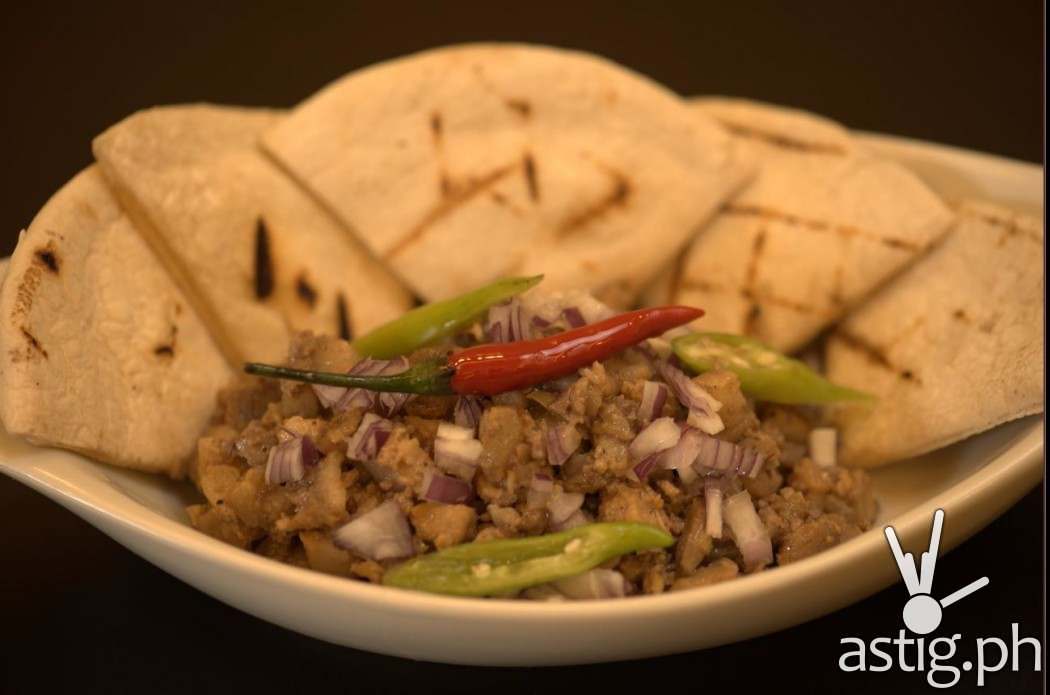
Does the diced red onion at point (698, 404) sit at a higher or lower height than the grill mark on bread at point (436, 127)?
lower

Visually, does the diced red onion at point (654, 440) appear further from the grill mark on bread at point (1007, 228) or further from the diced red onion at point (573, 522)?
the grill mark on bread at point (1007, 228)

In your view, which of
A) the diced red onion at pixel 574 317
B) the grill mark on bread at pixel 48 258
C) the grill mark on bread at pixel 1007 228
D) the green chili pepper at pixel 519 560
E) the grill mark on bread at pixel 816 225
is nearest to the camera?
the green chili pepper at pixel 519 560

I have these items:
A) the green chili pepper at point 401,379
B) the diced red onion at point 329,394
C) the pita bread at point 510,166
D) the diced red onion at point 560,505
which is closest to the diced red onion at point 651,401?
the diced red onion at point 560,505

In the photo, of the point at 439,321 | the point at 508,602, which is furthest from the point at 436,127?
the point at 508,602

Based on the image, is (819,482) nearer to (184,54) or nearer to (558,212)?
(558,212)

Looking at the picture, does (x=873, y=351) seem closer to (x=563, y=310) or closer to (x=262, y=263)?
(x=563, y=310)

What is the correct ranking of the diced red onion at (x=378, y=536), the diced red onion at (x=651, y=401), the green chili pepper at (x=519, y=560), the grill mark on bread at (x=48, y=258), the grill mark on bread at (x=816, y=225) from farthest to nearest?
the grill mark on bread at (x=816, y=225), the grill mark on bread at (x=48, y=258), the diced red onion at (x=651, y=401), the diced red onion at (x=378, y=536), the green chili pepper at (x=519, y=560)

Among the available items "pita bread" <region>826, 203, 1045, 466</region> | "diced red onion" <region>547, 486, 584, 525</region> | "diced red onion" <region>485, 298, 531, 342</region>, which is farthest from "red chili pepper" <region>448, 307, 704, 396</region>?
"pita bread" <region>826, 203, 1045, 466</region>
